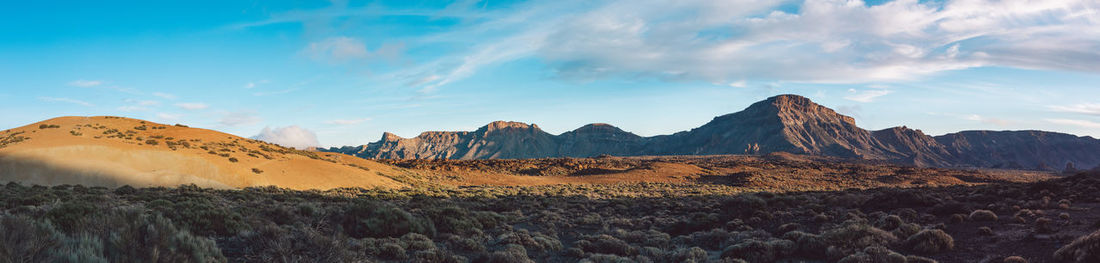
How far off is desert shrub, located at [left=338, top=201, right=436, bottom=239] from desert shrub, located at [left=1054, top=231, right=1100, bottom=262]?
43.3ft

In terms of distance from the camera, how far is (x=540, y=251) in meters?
11.7

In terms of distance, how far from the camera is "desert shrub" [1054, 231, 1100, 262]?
6.96 meters

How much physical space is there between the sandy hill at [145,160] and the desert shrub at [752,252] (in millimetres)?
32991

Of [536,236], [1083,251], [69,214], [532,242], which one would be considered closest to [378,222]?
[532,242]

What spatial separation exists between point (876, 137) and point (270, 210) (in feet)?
736

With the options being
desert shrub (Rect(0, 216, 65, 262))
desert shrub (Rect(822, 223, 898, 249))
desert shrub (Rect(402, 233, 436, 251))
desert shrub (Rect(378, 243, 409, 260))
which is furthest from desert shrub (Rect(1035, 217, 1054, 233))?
desert shrub (Rect(0, 216, 65, 262))

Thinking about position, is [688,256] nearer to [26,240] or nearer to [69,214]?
[26,240]

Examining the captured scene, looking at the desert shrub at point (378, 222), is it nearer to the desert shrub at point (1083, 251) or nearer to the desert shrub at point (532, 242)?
the desert shrub at point (532, 242)

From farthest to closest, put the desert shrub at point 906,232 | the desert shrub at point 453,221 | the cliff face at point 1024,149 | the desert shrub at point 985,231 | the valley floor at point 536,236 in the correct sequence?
the cliff face at point 1024,149
the desert shrub at point 453,221
the desert shrub at point 985,231
the desert shrub at point 906,232
the valley floor at point 536,236

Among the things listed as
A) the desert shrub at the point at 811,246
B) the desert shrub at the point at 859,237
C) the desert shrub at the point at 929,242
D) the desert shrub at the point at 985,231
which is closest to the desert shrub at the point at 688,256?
the desert shrub at the point at 811,246

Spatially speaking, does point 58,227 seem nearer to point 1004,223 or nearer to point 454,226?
point 454,226

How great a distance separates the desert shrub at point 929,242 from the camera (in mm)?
9664

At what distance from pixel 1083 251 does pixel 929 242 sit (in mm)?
2671

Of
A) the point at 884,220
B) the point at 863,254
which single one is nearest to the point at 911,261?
the point at 863,254
